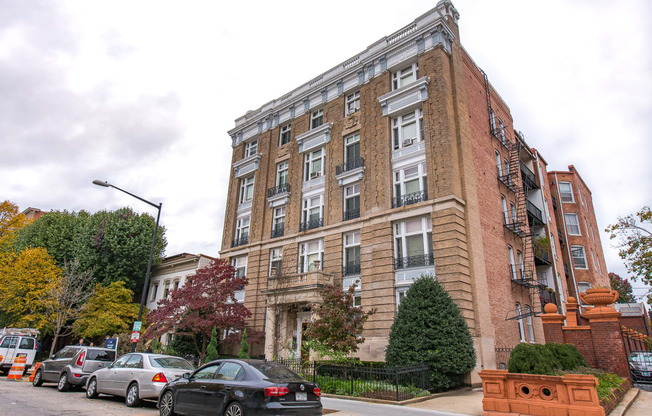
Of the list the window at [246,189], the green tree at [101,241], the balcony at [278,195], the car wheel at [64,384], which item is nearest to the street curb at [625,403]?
the car wheel at [64,384]

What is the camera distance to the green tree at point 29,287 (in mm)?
32969

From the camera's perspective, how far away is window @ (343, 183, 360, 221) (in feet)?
81.2

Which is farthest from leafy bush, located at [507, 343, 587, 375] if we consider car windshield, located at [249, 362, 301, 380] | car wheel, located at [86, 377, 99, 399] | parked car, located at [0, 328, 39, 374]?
parked car, located at [0, 328, 39, 374]

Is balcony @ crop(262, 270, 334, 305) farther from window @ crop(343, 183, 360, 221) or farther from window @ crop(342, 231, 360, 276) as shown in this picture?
window @ crop(343, 183, 360, 221)

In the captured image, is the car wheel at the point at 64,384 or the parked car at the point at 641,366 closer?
the car wheel at the point at 64,384

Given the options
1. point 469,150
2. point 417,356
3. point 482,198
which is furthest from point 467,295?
point 469,150

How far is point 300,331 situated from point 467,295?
415 inches

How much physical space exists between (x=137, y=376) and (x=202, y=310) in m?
12.9

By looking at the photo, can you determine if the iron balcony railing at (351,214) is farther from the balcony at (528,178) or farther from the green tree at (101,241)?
the green tree at (101,241)

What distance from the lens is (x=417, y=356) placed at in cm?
1677

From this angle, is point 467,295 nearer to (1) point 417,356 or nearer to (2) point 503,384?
(1) point 417,356

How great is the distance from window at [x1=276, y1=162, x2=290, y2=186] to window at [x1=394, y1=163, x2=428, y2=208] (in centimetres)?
1003

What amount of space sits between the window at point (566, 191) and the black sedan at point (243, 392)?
3948 centimetres

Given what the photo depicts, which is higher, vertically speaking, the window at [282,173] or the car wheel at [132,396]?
the window at [282,173]
